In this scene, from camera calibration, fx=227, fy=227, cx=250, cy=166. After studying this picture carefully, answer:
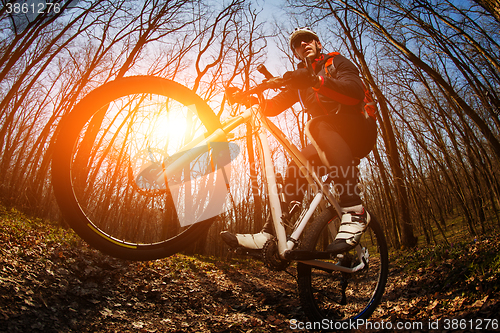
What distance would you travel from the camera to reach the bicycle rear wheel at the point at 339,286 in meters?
1.89

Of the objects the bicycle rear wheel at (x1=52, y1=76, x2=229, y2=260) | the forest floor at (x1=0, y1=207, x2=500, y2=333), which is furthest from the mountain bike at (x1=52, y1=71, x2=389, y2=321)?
the forest floor at (x1=0, y1=207, x2=500, y2=333)

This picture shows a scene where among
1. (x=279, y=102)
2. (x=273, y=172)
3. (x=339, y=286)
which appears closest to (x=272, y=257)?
(x=273, y=172)

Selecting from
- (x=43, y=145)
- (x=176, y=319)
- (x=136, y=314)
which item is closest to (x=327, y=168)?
(x=176, y=319)

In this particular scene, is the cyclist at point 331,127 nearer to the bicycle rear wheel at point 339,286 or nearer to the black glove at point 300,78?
the black glove at point 300,78

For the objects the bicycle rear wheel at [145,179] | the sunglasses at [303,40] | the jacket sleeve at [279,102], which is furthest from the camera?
the sunglasses at [303,40]

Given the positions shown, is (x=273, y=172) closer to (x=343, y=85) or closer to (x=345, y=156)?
(x=345, y=156)

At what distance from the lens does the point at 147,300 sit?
283cm

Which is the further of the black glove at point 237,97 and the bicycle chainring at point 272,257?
the black glove at point 237,97

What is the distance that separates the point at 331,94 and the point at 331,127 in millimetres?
326

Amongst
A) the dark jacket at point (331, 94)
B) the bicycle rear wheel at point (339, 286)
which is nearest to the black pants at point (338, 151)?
the dark jacket at point (331, 94)

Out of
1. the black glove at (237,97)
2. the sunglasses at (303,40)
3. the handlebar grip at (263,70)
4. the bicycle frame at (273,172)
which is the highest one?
the sunglasses at (303,40)

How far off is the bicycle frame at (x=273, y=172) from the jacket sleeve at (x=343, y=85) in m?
0.55

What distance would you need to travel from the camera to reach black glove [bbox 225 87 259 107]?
2092mm

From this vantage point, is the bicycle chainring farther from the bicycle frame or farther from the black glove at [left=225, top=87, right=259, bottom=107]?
the black glove at [left=225, top=87, right=259, bottom=107]
